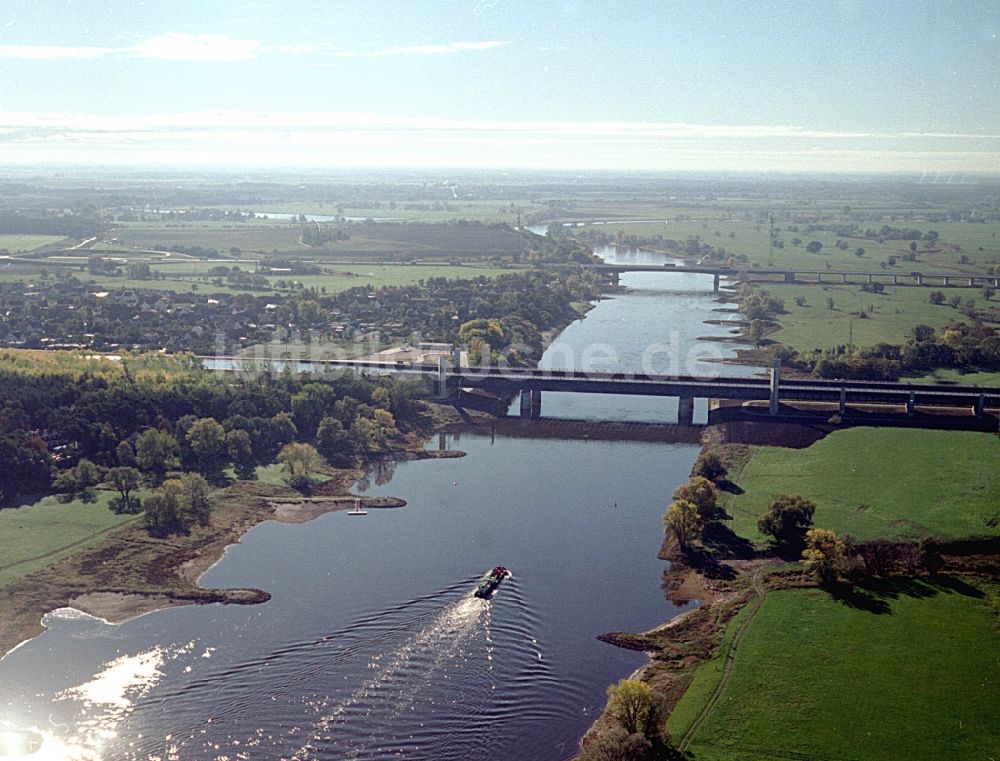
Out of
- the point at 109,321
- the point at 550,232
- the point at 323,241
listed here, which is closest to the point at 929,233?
the point at 550,232

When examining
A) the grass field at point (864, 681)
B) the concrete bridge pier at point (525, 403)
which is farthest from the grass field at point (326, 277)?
the grass field at point (864, 681)

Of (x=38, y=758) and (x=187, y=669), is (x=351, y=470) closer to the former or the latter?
(x=187, y=669)

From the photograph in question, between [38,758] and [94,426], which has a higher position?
[94,426]

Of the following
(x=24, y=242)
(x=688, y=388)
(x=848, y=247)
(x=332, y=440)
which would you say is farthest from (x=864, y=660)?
(x=24, y=242)

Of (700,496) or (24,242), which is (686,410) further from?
(24,242)

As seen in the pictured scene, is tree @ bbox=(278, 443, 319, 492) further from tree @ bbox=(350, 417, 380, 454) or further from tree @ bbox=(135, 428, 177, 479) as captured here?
tree @ bbox=(135, 428, 177, 479)

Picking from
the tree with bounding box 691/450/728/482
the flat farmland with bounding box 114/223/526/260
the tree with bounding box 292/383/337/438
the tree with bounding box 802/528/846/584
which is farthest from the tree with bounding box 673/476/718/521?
the flat farmland with bounding box 114/223/526/260
